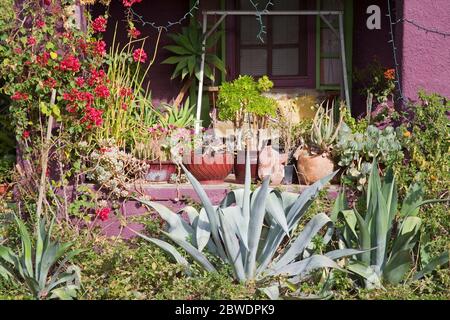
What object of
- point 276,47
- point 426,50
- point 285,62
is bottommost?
point 426,50

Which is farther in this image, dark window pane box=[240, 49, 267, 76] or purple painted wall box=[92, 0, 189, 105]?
dark window pane box=[240, 49, 267, 76]

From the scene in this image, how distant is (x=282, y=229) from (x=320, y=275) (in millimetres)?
429

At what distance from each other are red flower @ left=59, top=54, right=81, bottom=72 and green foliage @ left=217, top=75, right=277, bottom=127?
1.78m

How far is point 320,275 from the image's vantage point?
5855 mm

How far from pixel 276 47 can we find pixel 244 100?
3.88ft

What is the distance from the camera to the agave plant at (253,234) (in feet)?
18.7

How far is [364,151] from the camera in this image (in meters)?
6.70

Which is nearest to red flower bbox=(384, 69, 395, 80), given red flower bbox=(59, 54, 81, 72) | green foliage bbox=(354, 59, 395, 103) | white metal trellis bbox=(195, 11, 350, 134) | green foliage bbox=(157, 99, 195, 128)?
green foliage bbox=(354, 59, 395, 103)

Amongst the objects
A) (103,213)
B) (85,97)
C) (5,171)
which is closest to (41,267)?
(103,213)

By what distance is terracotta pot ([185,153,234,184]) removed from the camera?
6.91 meters

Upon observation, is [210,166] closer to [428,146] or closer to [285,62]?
[428,146]

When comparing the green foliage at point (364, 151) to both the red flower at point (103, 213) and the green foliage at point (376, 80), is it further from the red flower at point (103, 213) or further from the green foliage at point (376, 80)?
the red flower at point (103, 213)

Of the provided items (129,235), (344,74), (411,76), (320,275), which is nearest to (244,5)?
(344,74)

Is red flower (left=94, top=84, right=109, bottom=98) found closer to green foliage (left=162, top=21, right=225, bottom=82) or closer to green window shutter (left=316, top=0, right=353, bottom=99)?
green foliage (left=162, top=21, right=225, bottom=82)
